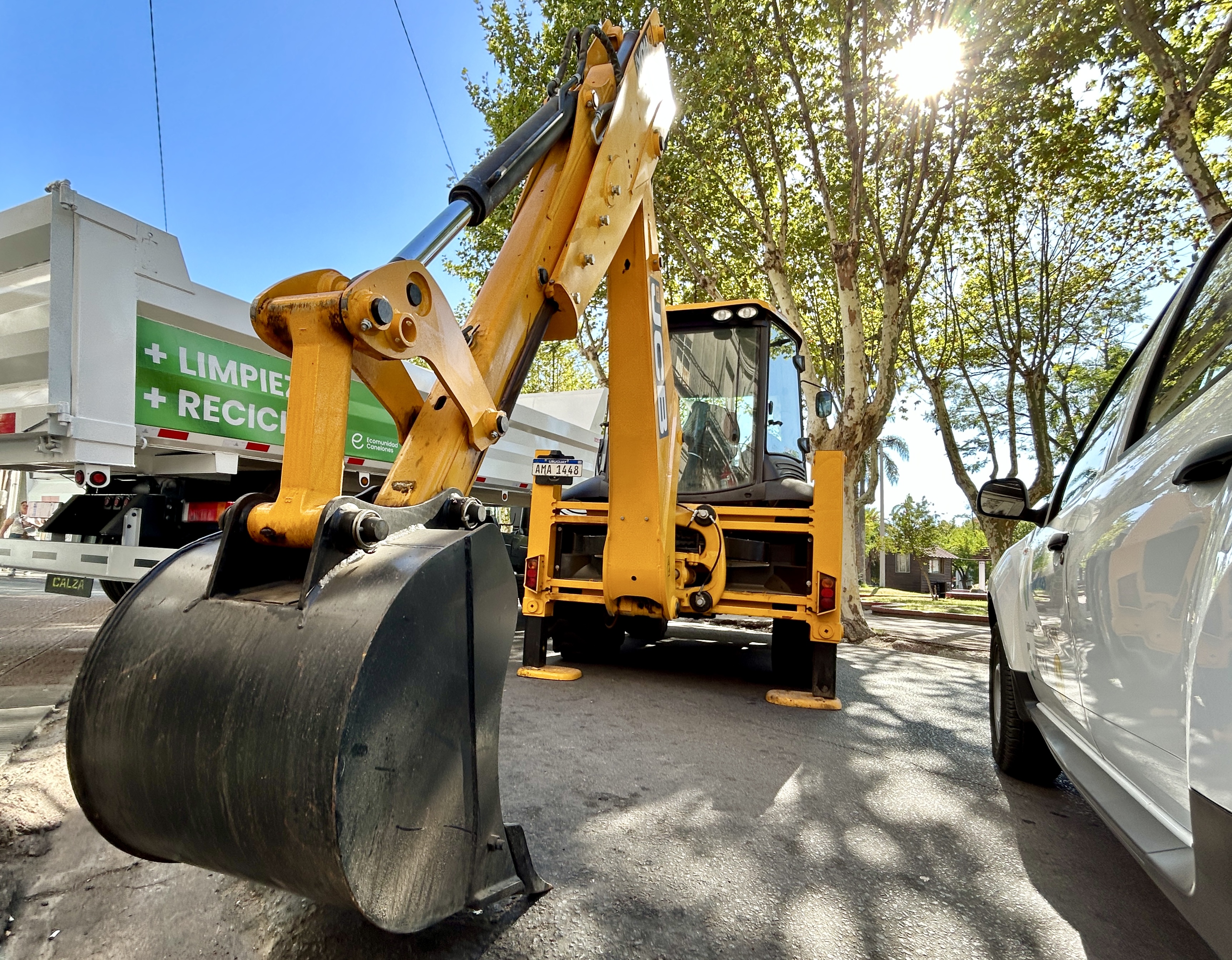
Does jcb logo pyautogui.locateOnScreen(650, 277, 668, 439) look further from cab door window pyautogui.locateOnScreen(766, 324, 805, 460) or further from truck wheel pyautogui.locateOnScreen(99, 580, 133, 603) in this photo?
truck wheel pyautogui.locateOnScreen(99, 580, 133, 603)

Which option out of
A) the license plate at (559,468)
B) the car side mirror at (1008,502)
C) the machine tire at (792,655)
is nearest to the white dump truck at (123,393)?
the license plate at (559,468)

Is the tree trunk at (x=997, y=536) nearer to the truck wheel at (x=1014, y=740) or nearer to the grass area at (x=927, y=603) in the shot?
the grass area at (x=927, y=603)

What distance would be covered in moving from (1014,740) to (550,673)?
310cm

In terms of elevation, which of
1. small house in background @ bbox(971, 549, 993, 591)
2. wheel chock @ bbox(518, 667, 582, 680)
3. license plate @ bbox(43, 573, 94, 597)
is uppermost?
license plate @ bbox(43, 573, 94, 597)

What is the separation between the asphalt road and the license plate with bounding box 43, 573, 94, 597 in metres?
1.70

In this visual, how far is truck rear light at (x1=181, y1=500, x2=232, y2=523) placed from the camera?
5.50m

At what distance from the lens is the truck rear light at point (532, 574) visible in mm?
5527

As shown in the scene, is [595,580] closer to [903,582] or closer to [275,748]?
[275,748]

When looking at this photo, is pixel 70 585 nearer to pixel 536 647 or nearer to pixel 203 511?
pixel 203 511

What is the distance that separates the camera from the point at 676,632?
29.9ft

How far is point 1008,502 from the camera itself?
304cm

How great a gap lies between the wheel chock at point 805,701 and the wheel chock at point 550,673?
4.56 ft

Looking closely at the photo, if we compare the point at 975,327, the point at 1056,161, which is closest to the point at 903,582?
the point at 975,327

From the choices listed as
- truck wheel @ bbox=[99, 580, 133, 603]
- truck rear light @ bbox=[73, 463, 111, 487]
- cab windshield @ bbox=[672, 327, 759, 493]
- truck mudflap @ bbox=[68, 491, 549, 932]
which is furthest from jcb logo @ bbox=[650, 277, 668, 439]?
truck wheel @ bbox=[99, 580, 133, 603]
